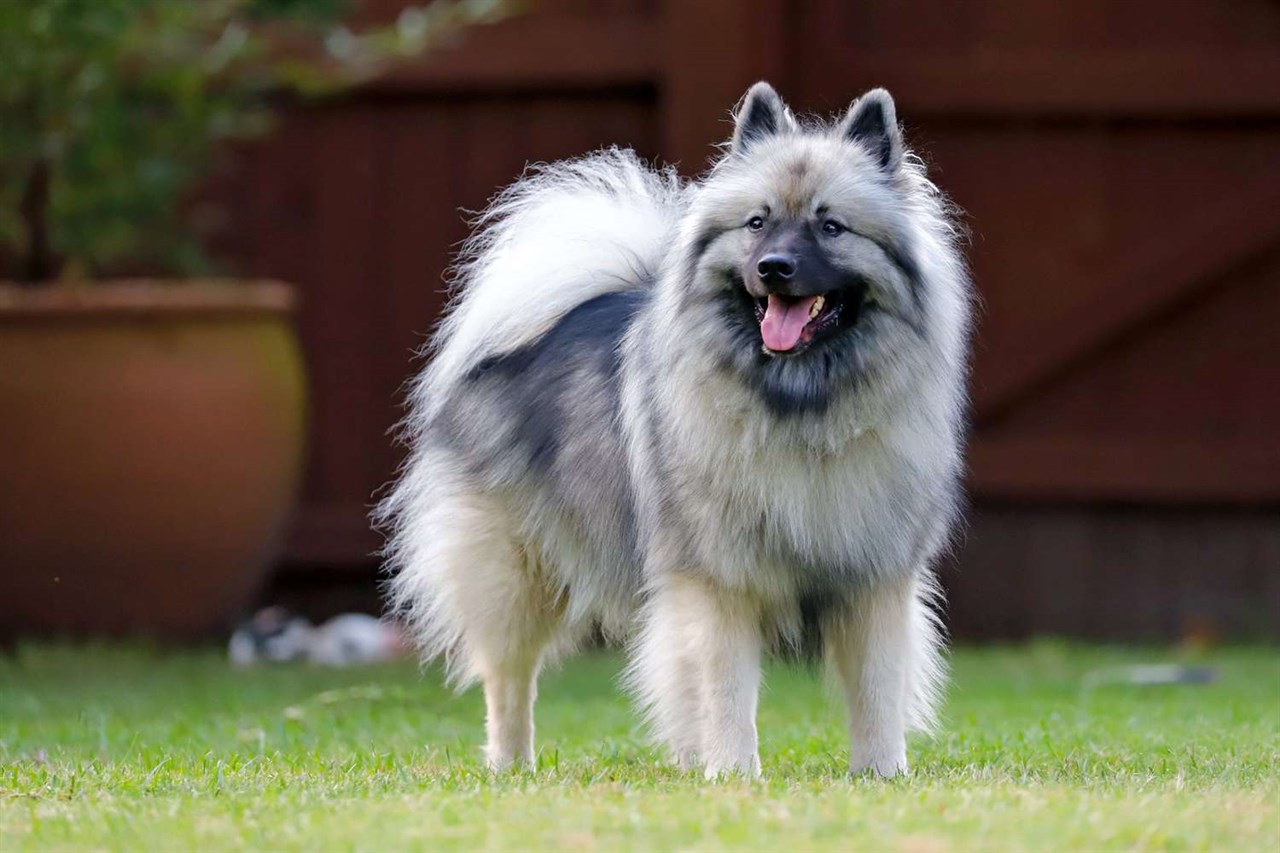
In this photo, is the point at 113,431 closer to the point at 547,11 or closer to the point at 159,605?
the point at 159,605

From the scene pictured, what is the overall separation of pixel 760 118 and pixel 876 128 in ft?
0.91

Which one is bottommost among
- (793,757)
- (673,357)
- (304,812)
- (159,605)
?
(159,605)

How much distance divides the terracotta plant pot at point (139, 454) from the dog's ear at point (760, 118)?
3.38 metres

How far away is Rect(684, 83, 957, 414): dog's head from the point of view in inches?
176

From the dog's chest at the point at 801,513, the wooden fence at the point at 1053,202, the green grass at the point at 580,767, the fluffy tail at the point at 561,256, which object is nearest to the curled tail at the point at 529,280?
the fluffy tail at the point at 561,256

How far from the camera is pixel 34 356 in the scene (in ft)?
24.4

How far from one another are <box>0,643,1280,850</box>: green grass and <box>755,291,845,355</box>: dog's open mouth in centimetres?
93

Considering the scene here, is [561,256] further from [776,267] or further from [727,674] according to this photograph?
[727,674]

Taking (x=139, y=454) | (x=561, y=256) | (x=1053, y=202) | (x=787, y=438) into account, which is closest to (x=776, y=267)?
(x=787, y=438)

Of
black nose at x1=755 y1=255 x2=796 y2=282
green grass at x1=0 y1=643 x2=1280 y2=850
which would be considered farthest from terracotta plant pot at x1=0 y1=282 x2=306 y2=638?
black nose at x1=755 y1=255 x2=796 y2=282

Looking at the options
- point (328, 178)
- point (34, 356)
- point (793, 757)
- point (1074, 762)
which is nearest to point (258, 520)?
point (34, 356)

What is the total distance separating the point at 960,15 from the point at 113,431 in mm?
3650

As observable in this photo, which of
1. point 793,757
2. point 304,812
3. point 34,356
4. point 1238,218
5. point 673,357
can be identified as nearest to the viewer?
point 304,812

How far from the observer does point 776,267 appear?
4.37 meters
